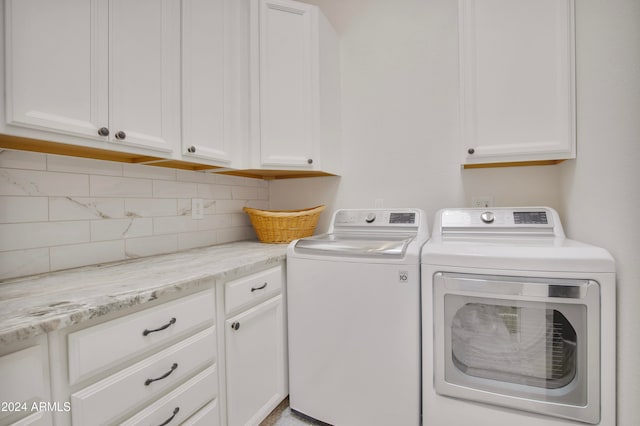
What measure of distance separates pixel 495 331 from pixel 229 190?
171 cm

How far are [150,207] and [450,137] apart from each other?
1806 mm

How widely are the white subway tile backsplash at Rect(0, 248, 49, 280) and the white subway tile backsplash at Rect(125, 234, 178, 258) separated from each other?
0.31 meters

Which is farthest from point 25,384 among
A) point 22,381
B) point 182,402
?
point 182,402

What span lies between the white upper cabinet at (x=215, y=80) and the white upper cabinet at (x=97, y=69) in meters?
0.07

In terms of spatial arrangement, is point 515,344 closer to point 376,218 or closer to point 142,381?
point 376,218

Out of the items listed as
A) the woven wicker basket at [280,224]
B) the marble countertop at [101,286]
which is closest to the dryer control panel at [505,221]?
the woven wicker basket at [280,224]

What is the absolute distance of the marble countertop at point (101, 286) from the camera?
27.4 inches

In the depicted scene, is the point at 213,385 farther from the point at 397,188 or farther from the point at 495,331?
the point at 397,188

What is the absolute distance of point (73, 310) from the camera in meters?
0.74

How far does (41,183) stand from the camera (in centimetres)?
116

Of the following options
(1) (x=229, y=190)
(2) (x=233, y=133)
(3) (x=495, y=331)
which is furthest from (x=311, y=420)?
(2) (x=233, y=133)

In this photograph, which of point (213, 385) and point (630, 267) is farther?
point (213, 385)

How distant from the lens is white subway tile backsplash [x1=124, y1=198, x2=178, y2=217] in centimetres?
146

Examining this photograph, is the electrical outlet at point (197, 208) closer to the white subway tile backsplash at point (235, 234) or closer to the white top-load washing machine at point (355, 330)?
the white subway tile backsplash at point (235, 234)
